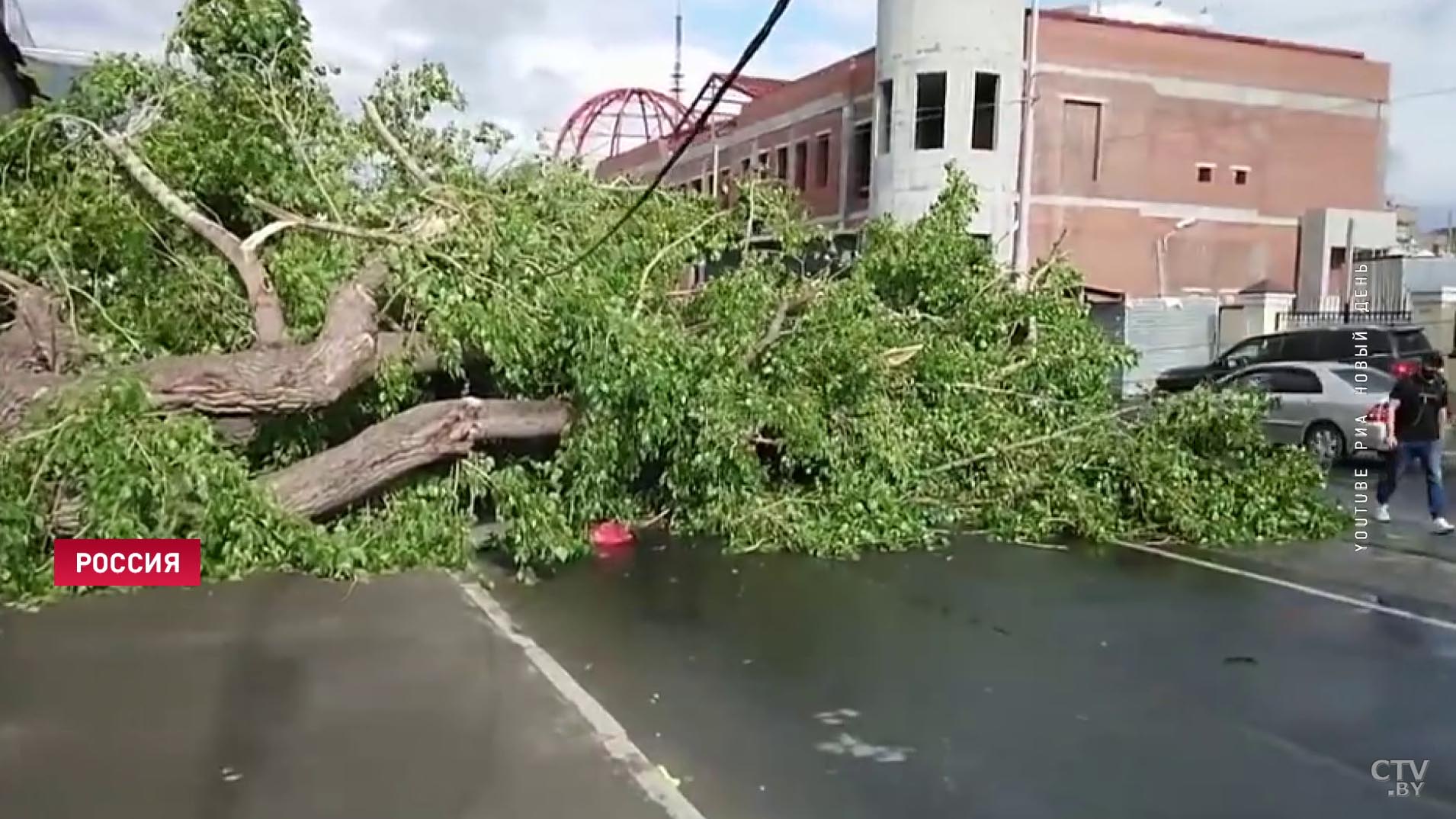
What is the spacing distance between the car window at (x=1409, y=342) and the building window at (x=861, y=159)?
16096mm

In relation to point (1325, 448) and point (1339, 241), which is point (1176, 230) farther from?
point (1325, 448)

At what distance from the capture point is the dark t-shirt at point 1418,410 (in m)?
11.5

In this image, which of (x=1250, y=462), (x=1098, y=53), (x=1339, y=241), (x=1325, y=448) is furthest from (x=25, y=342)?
(x=1339, y=241)

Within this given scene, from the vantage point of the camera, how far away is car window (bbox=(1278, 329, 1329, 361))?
786 inches

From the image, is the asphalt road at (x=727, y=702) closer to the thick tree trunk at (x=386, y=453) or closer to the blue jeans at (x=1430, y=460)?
the thick tree trunk at (x=386, y=453)

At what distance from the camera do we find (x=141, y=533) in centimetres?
→ 832

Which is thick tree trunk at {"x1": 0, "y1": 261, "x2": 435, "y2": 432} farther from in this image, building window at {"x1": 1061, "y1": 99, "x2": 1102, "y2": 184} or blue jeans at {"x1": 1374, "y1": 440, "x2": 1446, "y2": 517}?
building window at {"x1": 1061, "y1": 99, "x2": 1102, "y2": 184}

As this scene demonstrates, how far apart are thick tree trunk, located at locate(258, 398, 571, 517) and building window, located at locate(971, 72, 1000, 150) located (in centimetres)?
2236

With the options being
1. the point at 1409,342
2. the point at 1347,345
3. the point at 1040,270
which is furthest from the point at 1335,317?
the point at 1040,270

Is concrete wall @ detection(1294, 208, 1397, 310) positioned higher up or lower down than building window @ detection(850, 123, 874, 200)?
lower down

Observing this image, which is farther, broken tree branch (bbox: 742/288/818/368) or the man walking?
the man walking

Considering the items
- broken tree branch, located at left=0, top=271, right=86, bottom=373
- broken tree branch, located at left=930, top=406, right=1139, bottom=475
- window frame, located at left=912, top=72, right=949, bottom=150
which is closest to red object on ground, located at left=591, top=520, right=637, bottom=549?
broken tree branch, located at left=930, top=406, right=1139, bottom=475

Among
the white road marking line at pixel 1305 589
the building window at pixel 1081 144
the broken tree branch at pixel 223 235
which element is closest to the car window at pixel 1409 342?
the white road marking line at pixel 1305 589

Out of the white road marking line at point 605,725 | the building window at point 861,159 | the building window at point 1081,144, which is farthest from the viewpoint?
the building window at point 861,159
